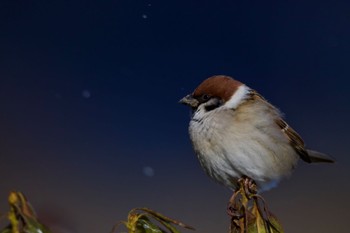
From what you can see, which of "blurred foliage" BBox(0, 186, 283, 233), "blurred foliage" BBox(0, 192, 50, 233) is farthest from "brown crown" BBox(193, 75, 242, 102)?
"blurred foliage" BBox(0, 192, 50, 233)

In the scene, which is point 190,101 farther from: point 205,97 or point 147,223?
point 147,223

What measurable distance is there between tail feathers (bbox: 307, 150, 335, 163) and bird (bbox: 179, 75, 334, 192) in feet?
0.75

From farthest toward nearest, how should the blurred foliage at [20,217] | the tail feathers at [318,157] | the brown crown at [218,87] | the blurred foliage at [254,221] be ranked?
1. the tail feathers at [318,157]
2. the brown crown at [218,87]
3. the blurred foliage at [254,221]
4. the blurred foliage at [20,217]

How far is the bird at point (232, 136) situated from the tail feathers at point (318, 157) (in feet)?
0.75

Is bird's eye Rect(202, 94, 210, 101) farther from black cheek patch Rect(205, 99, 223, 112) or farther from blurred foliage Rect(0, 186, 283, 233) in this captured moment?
blurred foliage Rect(0, 186, 283, 233)

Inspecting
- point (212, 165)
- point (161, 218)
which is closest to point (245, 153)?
point (212, 165)

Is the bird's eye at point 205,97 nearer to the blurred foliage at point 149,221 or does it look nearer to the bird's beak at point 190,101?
the bird's beak at point 190,101

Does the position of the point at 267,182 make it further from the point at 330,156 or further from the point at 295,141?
the point at 330,156

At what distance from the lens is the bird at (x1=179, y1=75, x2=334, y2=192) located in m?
1.27

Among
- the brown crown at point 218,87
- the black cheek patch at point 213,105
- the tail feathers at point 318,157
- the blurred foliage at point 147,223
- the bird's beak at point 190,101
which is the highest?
the brown crown at point 218,87

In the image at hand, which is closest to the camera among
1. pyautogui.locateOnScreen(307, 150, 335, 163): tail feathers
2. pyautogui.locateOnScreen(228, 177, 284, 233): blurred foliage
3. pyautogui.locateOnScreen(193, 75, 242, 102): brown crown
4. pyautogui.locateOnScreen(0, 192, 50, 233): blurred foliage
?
pyautogui.locateOnScreen(0, 192, 50, 233): blurred foliage

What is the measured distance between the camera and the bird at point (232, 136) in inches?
50.0

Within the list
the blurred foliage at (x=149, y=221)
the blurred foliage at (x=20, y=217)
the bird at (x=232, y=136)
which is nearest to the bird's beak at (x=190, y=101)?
the bird at (x=232, y=136)

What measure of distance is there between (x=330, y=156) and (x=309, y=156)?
8 cm
